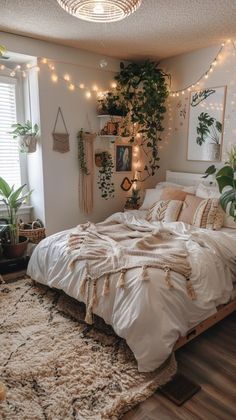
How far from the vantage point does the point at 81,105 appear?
3771mm

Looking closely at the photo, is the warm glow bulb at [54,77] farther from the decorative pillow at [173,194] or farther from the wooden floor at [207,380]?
the wooden floor at [207,380]

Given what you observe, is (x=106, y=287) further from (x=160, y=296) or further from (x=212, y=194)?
(x=212, y=194)

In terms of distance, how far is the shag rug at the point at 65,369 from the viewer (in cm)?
166

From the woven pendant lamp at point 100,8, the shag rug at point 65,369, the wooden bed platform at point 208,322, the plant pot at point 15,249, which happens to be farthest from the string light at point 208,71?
the shag rug at point 65,369

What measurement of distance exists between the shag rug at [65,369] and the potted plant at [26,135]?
1.77 metres

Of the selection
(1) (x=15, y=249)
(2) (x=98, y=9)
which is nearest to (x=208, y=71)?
(2) (x=98, y=9)

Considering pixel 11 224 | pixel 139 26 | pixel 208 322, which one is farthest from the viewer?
pixel 11 224

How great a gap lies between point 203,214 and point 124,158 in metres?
1.65

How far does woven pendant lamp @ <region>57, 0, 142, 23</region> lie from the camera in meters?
1.79

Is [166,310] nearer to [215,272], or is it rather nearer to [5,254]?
[215,272]

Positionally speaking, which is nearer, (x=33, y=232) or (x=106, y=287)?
(x=106, y=287)

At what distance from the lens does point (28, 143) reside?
345cm

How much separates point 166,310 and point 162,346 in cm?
21

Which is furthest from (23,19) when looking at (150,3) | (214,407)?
(214,407)
